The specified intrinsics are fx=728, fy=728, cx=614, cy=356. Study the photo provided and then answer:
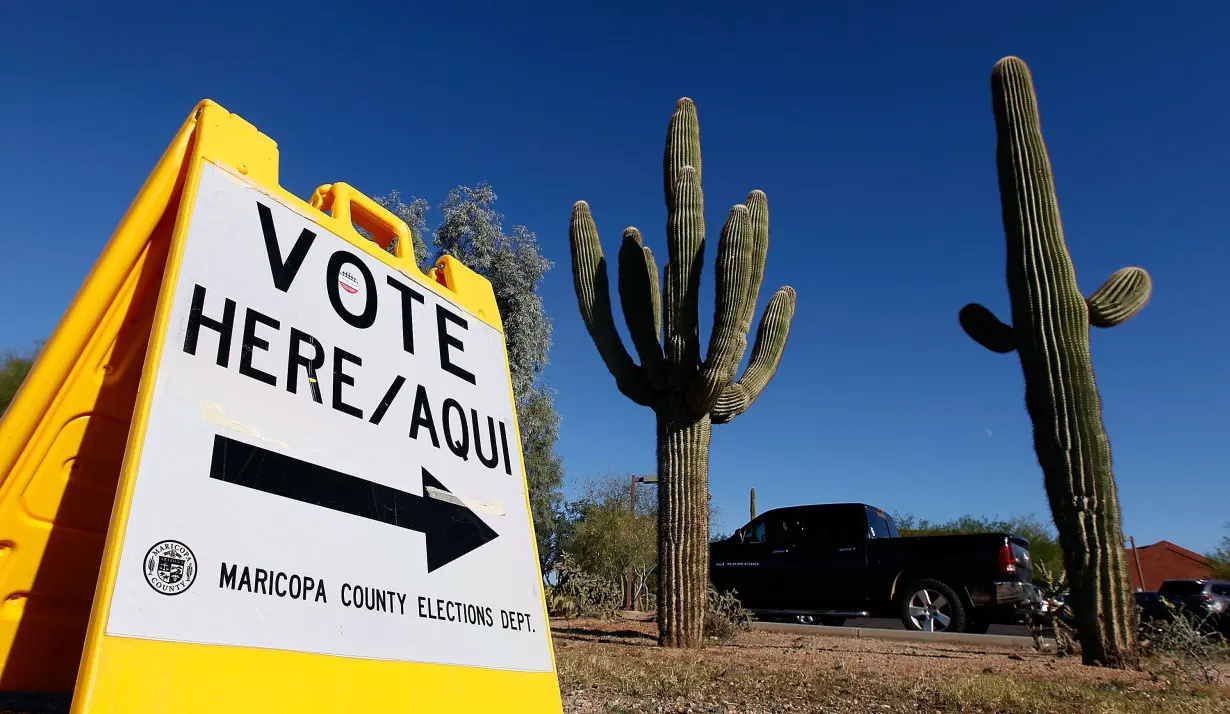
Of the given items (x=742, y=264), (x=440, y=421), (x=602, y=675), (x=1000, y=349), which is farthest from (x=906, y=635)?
(x=440, y=421)

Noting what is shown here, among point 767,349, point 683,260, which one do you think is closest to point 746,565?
point 767,349

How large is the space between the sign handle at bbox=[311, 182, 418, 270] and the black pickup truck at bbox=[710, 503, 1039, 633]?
923cm

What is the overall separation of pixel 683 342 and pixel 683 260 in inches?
35.4

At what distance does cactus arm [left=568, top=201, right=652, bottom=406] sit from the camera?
8.09m

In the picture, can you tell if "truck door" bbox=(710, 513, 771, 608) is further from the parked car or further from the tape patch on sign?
the tape patch on sign

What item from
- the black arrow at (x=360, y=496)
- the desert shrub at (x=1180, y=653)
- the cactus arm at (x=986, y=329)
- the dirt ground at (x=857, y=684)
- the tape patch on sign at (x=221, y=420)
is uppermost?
the cactus arm at (x=986, y=329)

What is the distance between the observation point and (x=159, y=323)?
Answer: 4.14 ft

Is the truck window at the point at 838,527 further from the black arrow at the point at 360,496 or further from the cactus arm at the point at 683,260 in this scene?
the black arrow at the point at 360,496

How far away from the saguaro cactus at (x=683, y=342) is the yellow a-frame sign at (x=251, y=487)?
5.52 m

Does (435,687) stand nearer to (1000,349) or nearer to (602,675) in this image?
(602,675)

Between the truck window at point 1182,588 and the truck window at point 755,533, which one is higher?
the truck window at point 755,533

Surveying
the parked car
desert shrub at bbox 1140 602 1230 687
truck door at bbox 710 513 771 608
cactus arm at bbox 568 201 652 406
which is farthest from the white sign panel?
the parked car

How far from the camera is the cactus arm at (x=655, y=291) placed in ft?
26.7

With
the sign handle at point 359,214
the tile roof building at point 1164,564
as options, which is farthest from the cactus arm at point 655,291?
the tile roof building at point 1164,564
